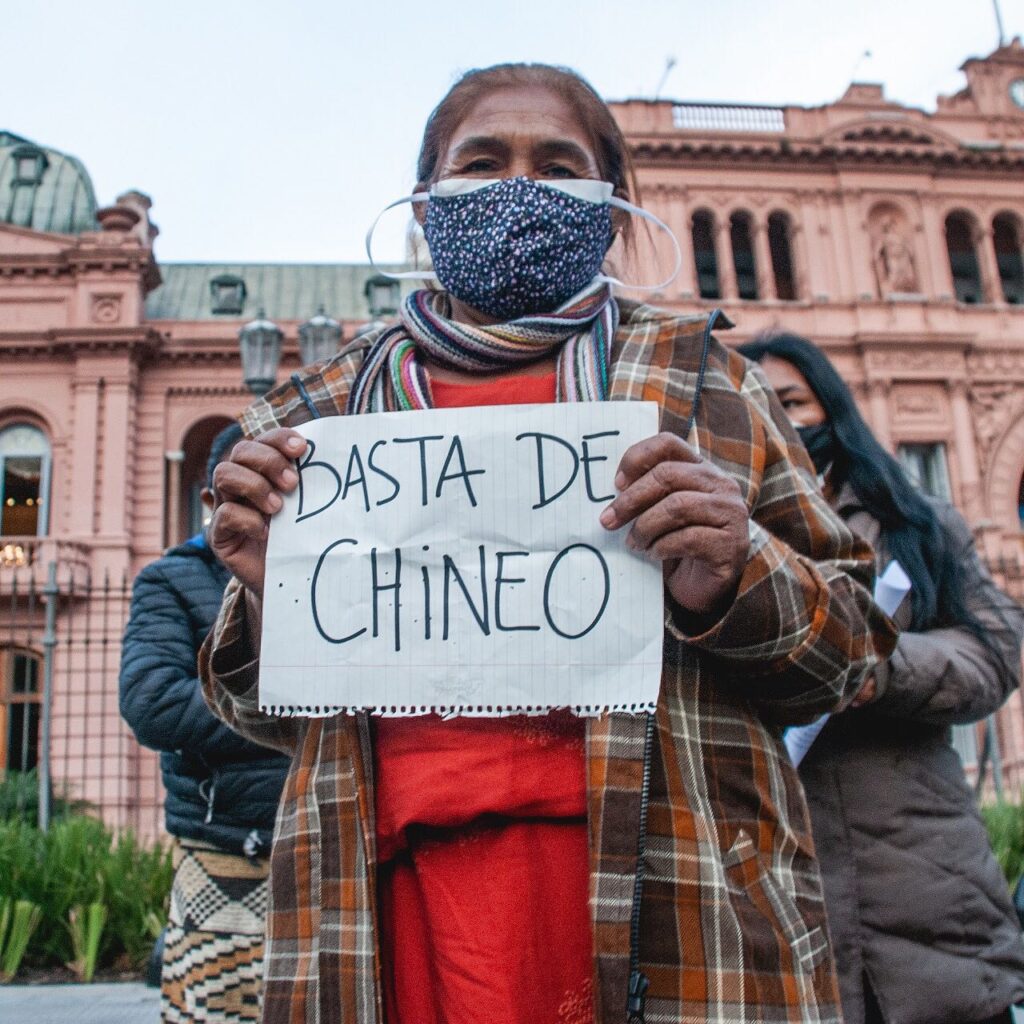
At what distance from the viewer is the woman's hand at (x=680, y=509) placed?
1187mm

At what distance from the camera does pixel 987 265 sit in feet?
75.4

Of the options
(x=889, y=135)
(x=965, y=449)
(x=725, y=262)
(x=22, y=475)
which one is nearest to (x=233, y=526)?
(x=725, y=262)

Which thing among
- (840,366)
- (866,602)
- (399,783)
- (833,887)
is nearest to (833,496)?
(833,887)

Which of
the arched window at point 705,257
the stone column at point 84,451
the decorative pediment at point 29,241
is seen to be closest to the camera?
the stone column at point 84,451

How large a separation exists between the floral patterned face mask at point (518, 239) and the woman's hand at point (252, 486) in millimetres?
448

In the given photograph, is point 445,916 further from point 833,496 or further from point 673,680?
point 833,496

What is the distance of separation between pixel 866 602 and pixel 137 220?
2374cm

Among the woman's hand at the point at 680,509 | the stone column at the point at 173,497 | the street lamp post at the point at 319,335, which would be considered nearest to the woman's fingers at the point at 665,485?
the woman's hand at the point at 680,509

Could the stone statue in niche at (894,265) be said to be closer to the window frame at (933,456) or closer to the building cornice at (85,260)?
the window frame at (933,456)

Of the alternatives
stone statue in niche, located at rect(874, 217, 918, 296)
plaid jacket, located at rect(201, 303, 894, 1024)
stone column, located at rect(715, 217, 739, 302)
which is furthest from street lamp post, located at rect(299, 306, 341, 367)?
stone statue in niche, located at rect(874, 217, 918, 296)

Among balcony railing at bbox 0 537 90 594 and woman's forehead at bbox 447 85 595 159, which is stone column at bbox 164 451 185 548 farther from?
woman's forehead at bbox 447 85 595 159

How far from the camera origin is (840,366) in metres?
21.9

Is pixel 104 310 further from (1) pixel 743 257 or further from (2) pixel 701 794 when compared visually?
(2) pixel 701 794

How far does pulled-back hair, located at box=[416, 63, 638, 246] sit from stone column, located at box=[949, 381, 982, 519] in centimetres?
2112
